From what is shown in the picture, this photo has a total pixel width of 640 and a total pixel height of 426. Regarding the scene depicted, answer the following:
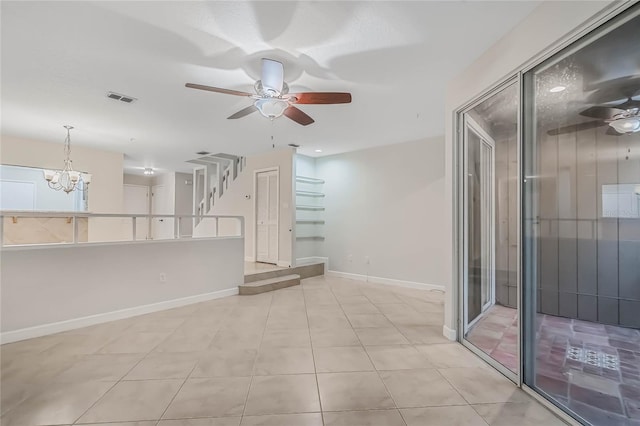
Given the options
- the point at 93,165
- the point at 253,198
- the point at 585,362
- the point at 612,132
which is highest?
the point at 93,165

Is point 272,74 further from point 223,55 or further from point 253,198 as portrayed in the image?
point 253,198

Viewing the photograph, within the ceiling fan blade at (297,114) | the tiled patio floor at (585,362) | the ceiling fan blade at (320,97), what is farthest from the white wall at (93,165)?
the tiled patio floor at (585,362)

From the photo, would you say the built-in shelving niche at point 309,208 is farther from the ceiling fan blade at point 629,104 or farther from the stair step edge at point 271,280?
the ceiling fan blade at point 629,104

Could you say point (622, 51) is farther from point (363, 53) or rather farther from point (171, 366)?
point (171, 366)

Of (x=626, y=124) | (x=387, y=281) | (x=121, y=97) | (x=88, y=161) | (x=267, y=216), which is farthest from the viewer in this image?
(x=267, y=216)

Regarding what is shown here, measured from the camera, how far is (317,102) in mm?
2652

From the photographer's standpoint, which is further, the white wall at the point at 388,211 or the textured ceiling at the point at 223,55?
the white wall at the point at 388,211

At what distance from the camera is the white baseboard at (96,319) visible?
2922 mm

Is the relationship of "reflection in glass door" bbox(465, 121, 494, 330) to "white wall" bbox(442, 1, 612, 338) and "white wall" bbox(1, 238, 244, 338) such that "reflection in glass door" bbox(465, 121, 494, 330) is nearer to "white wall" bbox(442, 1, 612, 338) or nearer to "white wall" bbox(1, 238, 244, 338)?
"white wall" bbox(442, 1, 612, 338)

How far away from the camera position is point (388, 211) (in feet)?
18.3

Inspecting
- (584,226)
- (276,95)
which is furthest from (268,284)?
(584,226)

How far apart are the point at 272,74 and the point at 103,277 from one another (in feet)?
10.5

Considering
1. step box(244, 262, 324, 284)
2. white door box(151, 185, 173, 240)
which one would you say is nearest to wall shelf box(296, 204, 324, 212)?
step box(244, 262, 324, 284)

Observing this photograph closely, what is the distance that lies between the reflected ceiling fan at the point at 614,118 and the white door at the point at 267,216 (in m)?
4.81
